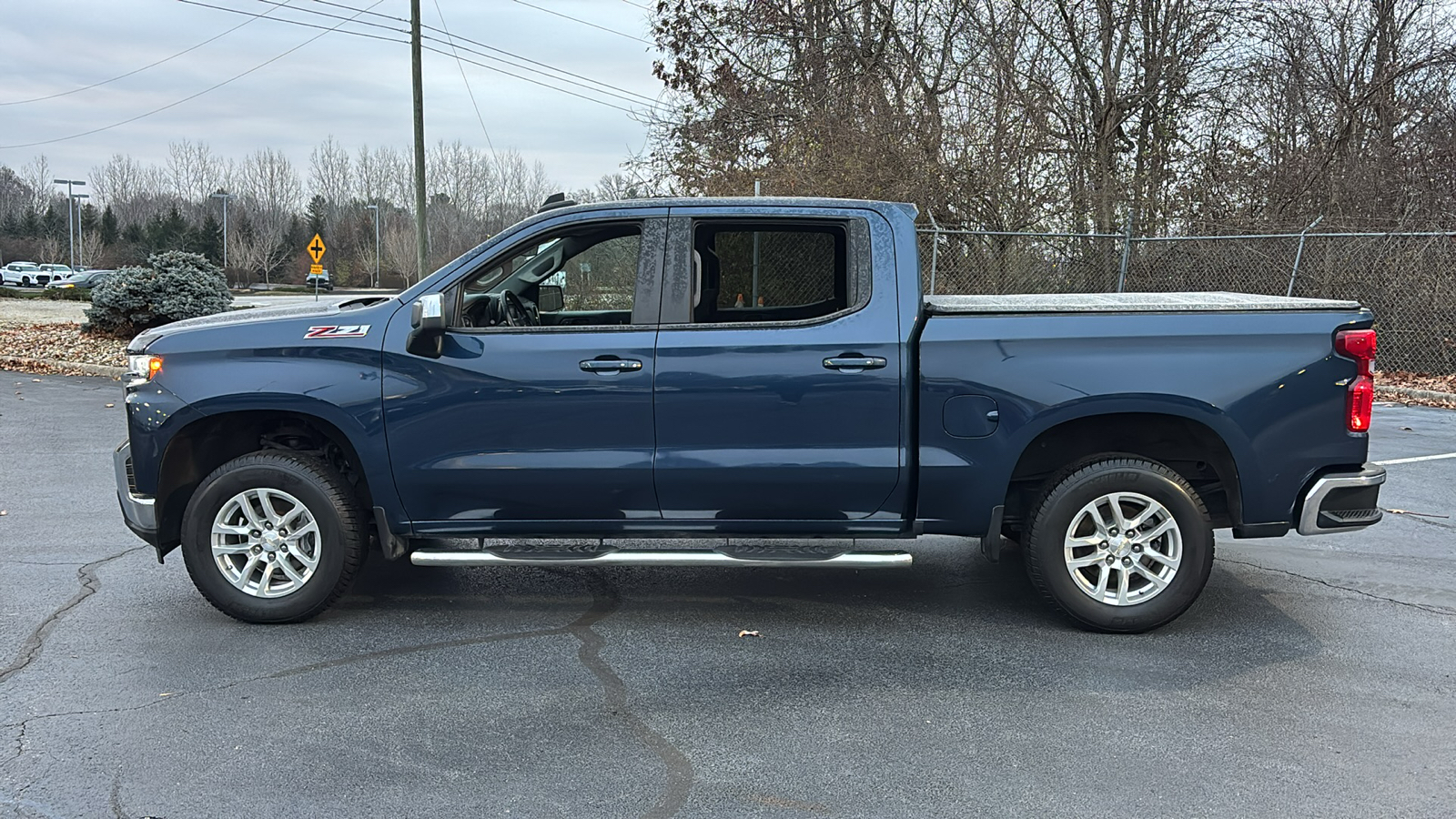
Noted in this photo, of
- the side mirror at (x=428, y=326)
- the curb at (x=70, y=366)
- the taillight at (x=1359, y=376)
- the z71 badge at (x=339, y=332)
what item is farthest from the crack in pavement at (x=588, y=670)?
the curb at (x=70, y=366)

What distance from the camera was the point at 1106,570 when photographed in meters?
4.85

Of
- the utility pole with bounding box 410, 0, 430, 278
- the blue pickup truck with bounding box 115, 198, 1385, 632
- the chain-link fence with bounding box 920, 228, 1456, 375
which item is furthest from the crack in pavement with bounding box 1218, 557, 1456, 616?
the utility pole with bounding box 410, 0, 430, 278

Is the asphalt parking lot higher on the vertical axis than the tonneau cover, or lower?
lower

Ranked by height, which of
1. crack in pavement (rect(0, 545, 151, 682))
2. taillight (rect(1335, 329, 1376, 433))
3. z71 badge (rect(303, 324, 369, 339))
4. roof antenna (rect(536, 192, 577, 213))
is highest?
roof antenna (rect(536, 192, 577, 213))

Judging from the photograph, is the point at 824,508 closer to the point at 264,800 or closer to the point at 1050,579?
the point at 1050,579

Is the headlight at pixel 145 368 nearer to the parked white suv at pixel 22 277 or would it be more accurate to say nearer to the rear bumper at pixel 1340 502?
the rear bumper at pixel 1340 502

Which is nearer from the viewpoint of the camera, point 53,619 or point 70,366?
point 53,619

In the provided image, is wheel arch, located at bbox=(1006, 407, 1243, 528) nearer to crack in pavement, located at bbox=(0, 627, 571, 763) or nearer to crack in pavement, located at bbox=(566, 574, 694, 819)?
crack in pavement, located at bbox=(566, 574, 694, 819)

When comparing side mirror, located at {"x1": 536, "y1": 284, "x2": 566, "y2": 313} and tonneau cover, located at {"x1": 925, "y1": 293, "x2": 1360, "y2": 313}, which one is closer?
tonneau cover, located at {"x1": 925, "y1": 293, "x2": 1360, "y2": 313}

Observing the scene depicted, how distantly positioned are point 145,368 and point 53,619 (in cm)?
128

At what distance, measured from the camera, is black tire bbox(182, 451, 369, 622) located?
4.89m

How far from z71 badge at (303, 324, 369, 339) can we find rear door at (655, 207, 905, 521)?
4.44 feet

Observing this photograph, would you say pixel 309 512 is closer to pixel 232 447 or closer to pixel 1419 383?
pixel 232 447

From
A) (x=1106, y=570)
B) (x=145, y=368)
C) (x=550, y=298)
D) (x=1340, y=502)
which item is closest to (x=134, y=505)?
(x=145, y=368)
